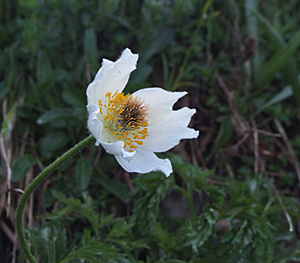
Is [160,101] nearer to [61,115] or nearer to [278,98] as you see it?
[61,115]

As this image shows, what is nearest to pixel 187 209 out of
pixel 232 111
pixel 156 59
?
pixel 232 111

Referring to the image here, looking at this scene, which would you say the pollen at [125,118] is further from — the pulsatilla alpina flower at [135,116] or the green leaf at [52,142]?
the green leaf at [52,142]

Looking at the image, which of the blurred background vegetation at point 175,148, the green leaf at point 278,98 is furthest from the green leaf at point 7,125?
the green leaf at point 278,98

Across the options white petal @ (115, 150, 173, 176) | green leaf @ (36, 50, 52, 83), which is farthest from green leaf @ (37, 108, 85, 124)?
white petal @ (115, 150, 173, 176)

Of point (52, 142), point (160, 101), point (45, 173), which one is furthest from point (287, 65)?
point (45, 173)

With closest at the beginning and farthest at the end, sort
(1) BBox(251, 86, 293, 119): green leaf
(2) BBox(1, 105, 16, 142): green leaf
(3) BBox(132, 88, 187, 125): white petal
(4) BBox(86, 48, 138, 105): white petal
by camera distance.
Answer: (4) BBox(86, 48, 138, 105): white petal → (3) BBox(132, 88, 187, 125): white petal → (2) BBox(1, 105, 16, 142): green leaf → (1) BBox(251, 86, 293, 119): green leaf

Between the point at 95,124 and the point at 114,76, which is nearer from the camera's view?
the point at 95,124

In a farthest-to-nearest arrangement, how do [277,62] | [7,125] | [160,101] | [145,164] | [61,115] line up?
[277,62] → [61,115] → [7,125] → [160,101] → [145,164]

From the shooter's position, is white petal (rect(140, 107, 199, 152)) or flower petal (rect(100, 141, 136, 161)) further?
white petal (rect(140, 107, 199, 152))

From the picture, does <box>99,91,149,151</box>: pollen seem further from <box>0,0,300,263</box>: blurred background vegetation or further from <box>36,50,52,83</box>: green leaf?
<box>36,50,52,83</box>: green leaf
